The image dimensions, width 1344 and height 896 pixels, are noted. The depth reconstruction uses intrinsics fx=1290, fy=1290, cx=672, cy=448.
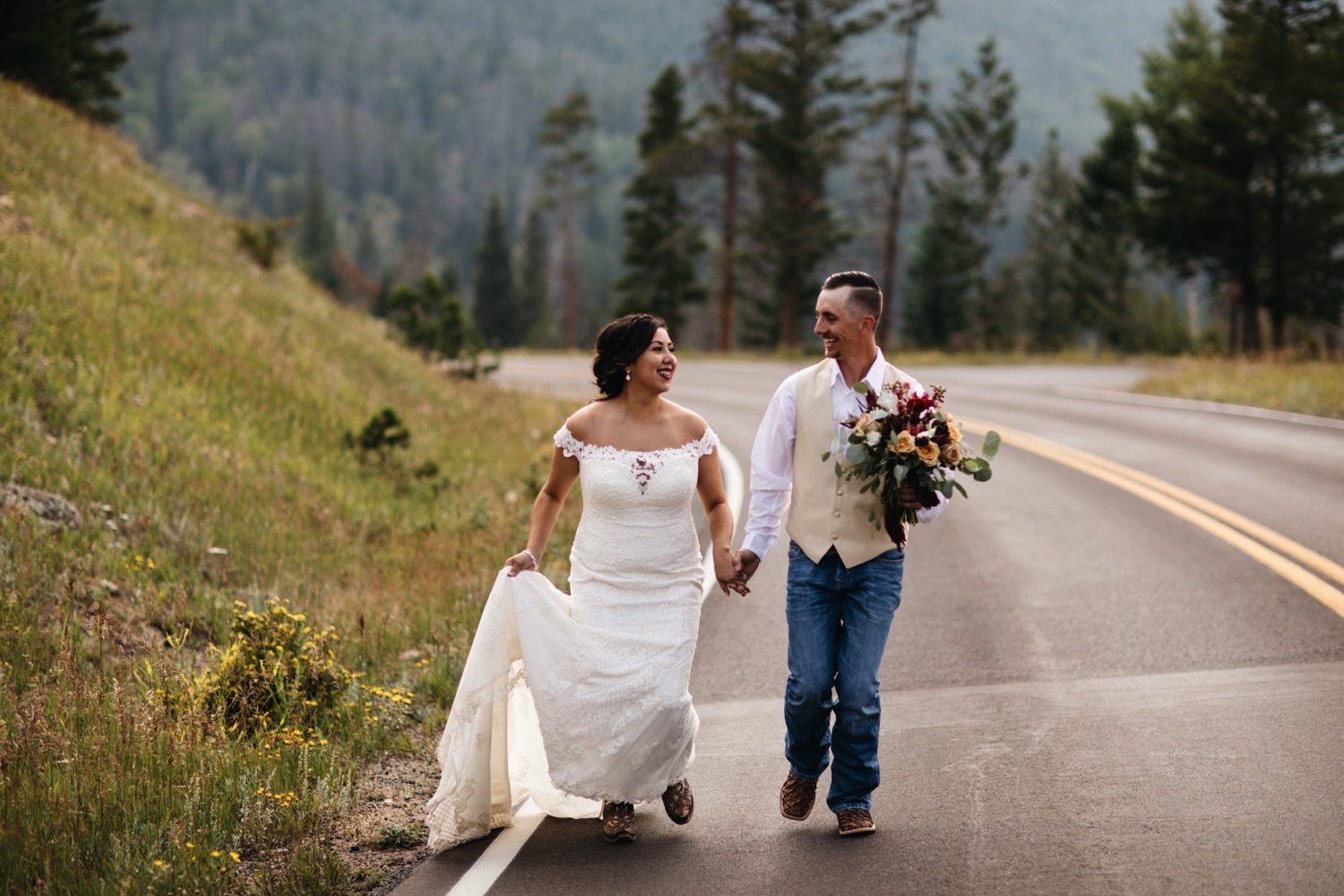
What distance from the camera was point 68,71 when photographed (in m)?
26.4

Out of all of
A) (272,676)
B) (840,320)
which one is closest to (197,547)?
(272,676)

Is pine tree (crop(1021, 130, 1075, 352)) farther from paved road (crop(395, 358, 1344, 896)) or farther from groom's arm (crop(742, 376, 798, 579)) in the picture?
groom's arm (crop(742, 376, 798, 579))

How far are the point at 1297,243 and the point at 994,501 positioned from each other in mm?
27988

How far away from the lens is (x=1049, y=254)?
78812 mm

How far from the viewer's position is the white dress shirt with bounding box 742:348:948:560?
5277 mm

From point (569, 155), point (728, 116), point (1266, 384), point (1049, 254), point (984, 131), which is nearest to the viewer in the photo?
point (1266, 384)

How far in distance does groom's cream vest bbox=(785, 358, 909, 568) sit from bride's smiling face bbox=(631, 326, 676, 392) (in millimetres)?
563

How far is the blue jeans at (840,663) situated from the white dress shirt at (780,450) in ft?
0.59

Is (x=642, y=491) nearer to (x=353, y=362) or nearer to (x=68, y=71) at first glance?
(x=353, y=362)

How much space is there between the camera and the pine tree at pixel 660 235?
59.9m

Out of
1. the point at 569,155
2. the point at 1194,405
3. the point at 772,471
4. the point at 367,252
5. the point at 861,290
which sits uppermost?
the point at 569,155

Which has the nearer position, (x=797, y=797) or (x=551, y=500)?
(x=797, y=797)

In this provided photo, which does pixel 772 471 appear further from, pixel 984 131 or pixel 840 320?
pixel 984 131

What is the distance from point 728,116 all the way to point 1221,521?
40.8 metres
